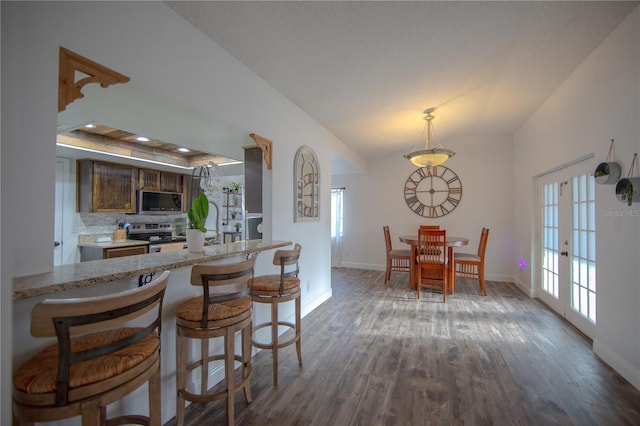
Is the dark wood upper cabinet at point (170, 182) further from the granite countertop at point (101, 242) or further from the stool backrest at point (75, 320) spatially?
the stool backrest at point (75, 320)

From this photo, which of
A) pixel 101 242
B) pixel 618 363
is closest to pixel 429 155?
pixel 618 363

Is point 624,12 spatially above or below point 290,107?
above

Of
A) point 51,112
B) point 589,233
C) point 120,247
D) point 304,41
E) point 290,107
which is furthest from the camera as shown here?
point 120,247

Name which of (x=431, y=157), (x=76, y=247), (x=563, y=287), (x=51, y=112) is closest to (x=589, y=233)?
(x=563, y=287)

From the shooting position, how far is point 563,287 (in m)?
3.28

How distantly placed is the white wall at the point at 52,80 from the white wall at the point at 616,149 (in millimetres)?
2926

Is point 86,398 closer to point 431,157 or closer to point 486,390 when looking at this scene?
point 486,390

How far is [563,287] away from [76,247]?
6391mm

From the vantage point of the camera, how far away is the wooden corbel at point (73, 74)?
48.5 inches

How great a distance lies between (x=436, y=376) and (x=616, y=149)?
235cm

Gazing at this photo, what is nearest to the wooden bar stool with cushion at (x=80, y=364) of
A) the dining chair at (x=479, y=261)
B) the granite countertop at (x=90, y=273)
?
the granite countertop at (x=90, y=273)

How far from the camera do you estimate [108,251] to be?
3.59 metres

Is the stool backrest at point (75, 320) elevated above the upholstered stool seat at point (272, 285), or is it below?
above

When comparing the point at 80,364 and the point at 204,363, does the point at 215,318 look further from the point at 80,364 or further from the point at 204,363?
the point at 80,364
